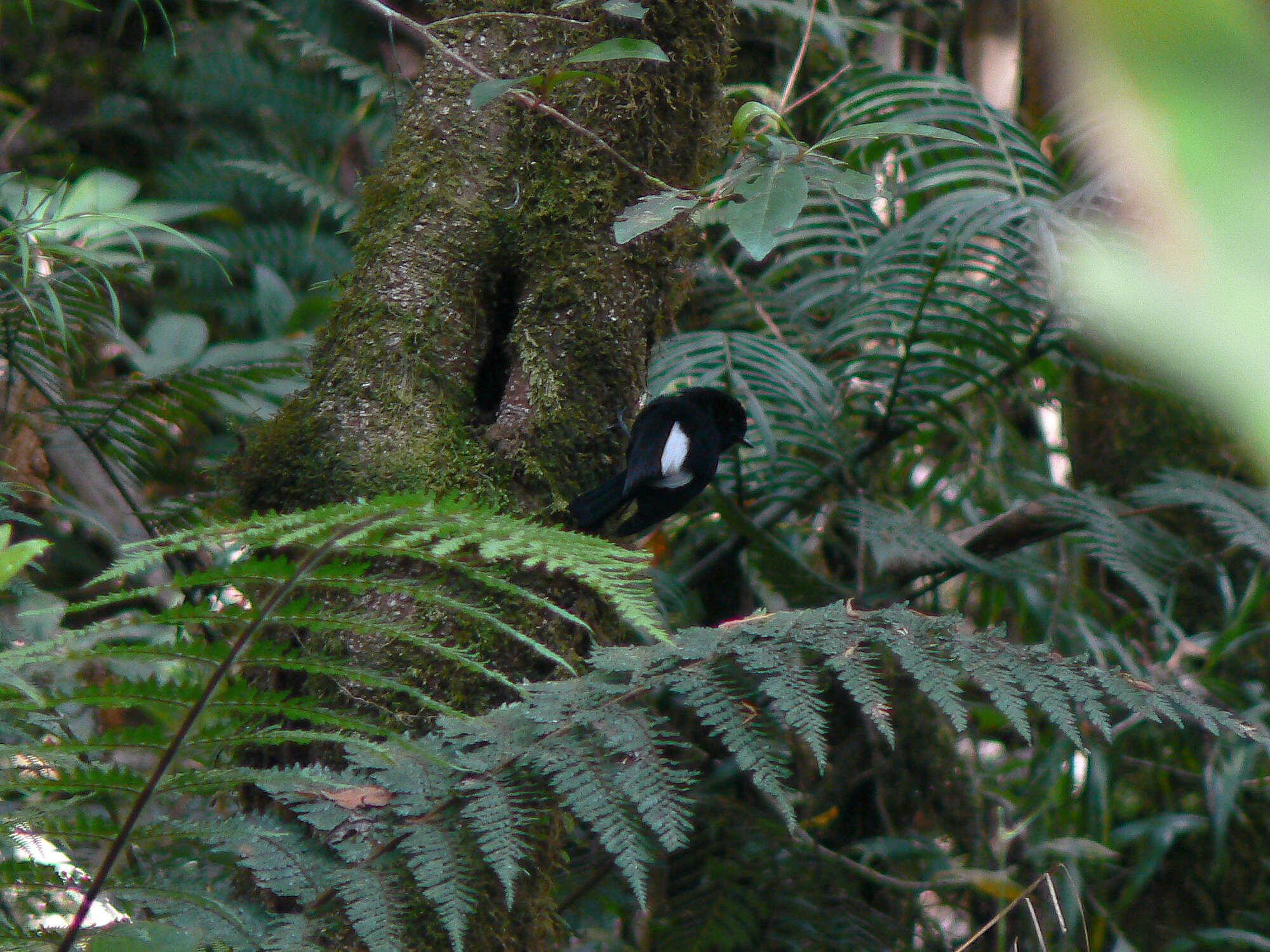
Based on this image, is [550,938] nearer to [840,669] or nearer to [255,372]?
[840,669]

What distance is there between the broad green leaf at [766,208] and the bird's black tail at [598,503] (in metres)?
0.57

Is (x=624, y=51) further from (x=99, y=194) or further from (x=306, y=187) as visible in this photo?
(x=306, y=187)

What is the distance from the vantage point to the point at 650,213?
1.35 m

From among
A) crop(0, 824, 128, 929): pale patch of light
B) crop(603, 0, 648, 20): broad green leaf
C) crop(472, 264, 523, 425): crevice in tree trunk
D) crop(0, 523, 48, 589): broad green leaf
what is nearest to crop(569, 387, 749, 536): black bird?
crop(472, 264, 523, 425): crevice in tree trunk

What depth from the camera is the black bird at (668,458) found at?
1.71 meters

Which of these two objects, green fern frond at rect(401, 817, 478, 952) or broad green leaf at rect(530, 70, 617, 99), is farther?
broad green leaf at rect(530, 70, 617, 99)

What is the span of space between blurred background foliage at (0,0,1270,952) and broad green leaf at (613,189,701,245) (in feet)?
0.93

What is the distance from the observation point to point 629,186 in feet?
5.46

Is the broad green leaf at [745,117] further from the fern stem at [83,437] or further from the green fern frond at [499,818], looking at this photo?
the fern stem at [83,437]

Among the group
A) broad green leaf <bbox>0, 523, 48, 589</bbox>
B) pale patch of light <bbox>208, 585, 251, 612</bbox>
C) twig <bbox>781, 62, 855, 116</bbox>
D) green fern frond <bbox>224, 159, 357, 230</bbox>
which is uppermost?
green fern frond <bbox>224, 159, 357, 230</bbox>

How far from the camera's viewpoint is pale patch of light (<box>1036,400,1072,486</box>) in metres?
3.45

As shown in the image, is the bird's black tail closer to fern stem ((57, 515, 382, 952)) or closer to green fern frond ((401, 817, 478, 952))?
green fern frond ((401, 817, 478, 952))

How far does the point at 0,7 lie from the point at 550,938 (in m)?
3.68

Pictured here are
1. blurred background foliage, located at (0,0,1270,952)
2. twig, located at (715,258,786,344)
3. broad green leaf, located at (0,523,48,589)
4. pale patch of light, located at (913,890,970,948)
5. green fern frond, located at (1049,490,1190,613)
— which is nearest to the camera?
broad green leaf, located at (0,523,48,589)
